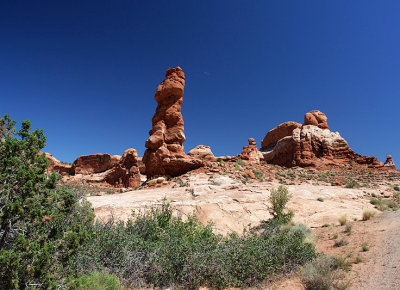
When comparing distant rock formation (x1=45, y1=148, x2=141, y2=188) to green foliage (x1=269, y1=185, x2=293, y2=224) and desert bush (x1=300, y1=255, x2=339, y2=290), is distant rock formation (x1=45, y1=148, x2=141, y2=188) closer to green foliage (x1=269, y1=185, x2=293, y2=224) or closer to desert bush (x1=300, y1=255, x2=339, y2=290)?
green foliage (x1=269, y1=185, x2=293, y2=224)

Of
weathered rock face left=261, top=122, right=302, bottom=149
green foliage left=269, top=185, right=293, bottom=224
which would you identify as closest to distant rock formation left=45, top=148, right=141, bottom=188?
green foliage left=269, top=185, right=293, bottom=224

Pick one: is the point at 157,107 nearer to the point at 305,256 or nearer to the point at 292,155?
the point at 305,256

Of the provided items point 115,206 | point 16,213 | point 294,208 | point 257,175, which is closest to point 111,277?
point 16,213

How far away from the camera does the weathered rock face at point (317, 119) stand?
114 ft

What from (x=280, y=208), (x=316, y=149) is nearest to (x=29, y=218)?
(x=280, y=208)

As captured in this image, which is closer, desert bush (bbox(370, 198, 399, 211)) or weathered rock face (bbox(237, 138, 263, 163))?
desert bush (bbox(370, 198, 399, 211))

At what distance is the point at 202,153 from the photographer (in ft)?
76.1

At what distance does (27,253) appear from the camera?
2754mm

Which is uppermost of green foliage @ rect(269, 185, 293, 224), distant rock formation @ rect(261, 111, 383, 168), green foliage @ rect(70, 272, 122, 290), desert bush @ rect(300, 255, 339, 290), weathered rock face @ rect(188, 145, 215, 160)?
distant rock formation @ rect(261, 111, 383, 168)

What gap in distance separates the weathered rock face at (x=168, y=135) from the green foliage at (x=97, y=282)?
48.8ft

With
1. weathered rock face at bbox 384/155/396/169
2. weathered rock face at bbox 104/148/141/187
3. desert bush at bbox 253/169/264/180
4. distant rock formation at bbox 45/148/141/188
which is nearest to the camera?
desert bush at bbox 253/169/264/180

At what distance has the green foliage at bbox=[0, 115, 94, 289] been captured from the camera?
9.18 ft

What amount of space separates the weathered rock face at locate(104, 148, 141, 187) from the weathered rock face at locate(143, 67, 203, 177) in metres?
4.17

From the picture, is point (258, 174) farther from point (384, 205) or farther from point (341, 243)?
point (341, 243)
